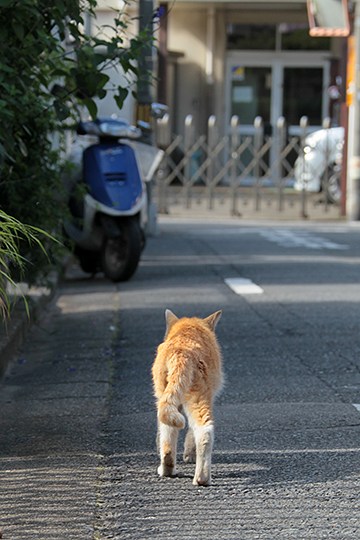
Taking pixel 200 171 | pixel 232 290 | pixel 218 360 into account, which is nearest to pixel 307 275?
pixel 232 290

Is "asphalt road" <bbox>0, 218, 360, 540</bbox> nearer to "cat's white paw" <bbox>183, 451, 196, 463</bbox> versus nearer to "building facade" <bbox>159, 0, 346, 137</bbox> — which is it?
"cat's white paw" <bbox>183, 451, 196, 463</bbox>

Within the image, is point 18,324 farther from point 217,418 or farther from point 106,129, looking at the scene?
point 106,129

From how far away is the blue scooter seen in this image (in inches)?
444

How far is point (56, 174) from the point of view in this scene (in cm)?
862

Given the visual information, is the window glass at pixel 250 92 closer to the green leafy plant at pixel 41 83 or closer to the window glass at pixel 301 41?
the window glass at pixel 301 41

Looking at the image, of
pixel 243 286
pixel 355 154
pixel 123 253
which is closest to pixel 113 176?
pixel 123 253

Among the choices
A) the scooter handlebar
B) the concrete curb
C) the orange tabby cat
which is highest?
the scooter handlebar

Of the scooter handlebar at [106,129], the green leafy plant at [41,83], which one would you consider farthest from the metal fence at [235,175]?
the green leafy plant at [41,83]

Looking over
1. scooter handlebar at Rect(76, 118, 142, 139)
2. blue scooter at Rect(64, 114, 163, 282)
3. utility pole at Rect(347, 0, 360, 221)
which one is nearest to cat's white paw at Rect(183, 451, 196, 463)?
blue scooter at Rect(64, 114, 163, 282)

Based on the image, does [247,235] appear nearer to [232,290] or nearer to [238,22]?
[232,290]

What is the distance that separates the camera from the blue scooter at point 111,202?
11266 millimetres

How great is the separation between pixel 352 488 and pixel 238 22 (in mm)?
25273

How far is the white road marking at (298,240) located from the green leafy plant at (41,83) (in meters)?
7.28

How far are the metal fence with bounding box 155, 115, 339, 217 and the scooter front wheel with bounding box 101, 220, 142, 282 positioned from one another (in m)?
9.86
